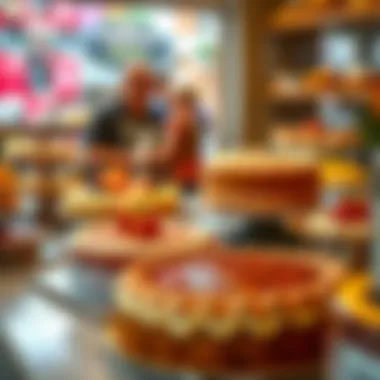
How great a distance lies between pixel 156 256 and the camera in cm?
153

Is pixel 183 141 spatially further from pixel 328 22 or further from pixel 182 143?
pixel 328 22

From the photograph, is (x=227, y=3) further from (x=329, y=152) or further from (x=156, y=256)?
(x=156, y=256)

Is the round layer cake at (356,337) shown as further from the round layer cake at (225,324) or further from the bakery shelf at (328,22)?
the bakery shelf at (328,22)

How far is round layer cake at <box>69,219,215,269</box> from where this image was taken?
162 centimetres

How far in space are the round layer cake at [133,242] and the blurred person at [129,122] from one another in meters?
1.69

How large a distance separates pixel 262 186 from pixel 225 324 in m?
1.12

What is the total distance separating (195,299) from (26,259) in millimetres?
1075

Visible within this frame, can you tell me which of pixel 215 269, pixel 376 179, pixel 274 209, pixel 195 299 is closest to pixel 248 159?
pixel 274 209

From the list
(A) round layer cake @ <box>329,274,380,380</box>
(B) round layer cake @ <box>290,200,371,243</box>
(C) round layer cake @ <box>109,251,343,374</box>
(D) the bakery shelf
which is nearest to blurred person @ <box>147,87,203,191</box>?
(D) the bakery shelf

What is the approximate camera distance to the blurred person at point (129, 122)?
354cm

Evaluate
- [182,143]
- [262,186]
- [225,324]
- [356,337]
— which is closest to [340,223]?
[262,186]

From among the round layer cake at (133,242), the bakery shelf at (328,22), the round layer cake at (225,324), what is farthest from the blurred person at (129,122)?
the round layer cake at (225,324)

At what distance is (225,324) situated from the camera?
121cm

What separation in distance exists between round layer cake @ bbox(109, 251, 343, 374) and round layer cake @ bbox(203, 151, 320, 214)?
981mm
